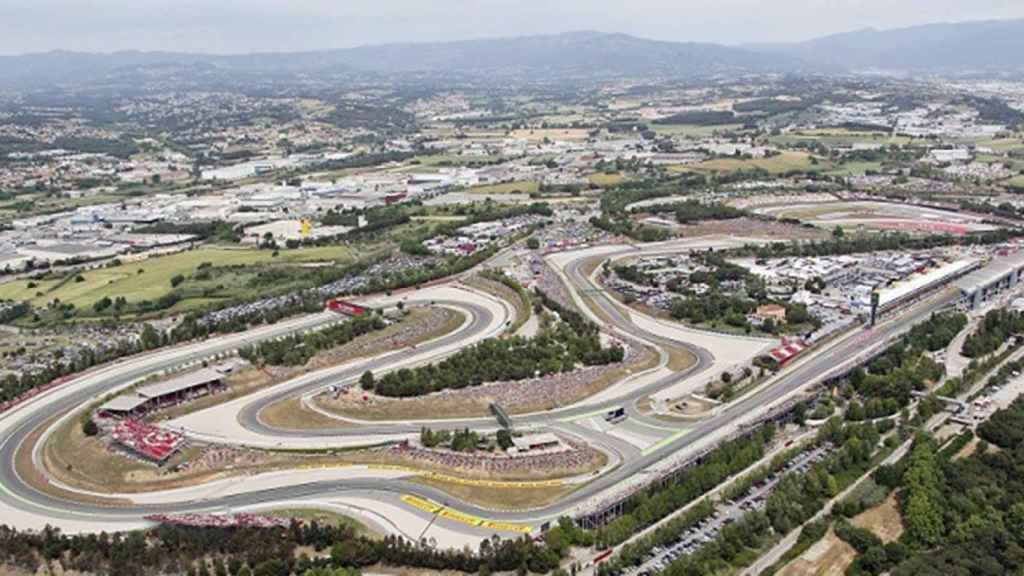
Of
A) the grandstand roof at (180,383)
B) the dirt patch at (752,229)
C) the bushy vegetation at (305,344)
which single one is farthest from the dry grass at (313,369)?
the dirt patch at (752,229)

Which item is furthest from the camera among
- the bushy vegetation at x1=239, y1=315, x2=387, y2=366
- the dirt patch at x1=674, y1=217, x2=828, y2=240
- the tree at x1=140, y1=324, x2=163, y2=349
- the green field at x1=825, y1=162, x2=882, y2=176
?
the green field at x1=825, y1=162, x2=882, y2=176

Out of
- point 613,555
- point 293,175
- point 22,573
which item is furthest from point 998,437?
point 293,175

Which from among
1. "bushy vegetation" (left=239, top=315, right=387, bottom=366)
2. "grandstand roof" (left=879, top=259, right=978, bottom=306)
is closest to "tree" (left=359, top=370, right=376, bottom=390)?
"bushy vegetation" (left=239, top=315, right=387, bottom=366)

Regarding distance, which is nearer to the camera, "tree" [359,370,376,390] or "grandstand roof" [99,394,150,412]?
"grandstand roof" [99,394,150,412]

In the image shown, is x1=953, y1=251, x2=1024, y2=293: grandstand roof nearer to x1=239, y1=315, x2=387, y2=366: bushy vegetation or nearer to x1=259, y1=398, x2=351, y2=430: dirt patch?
x1=239, y1=315, x2=387, y2=366: bushy vegetation

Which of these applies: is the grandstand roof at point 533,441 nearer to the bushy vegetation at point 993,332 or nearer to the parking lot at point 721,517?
the parking lot at point 721,517
